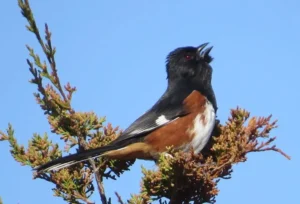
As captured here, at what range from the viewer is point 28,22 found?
278cm

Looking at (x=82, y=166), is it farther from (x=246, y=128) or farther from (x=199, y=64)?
(x=199, y=64)

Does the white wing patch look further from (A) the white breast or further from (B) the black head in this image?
(B) the black head

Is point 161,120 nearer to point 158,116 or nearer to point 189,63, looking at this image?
point 158,116

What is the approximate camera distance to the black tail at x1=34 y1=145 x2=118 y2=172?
308 cm

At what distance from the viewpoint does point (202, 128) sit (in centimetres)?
392

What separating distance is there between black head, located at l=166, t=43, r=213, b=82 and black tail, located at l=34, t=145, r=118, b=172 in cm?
140

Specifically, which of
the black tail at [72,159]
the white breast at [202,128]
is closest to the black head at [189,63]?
the white breast at [202,128]

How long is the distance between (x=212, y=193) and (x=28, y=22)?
4.31 ft

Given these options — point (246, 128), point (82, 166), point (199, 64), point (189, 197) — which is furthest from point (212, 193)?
point (199, 64)

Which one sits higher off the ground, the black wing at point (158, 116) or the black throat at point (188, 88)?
the black throat at point (188, 88)

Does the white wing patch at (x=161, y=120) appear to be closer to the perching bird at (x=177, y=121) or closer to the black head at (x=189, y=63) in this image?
the perching bird at (x=177, y=121)

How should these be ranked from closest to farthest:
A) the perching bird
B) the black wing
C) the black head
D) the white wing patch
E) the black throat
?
the perching bird → the black wing → the white wing patch → the black throat → the black head

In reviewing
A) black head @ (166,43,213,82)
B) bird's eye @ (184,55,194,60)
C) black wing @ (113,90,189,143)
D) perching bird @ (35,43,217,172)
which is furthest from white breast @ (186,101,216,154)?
bird's eye @ (184,55,194,60)

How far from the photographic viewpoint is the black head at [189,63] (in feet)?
15.2
